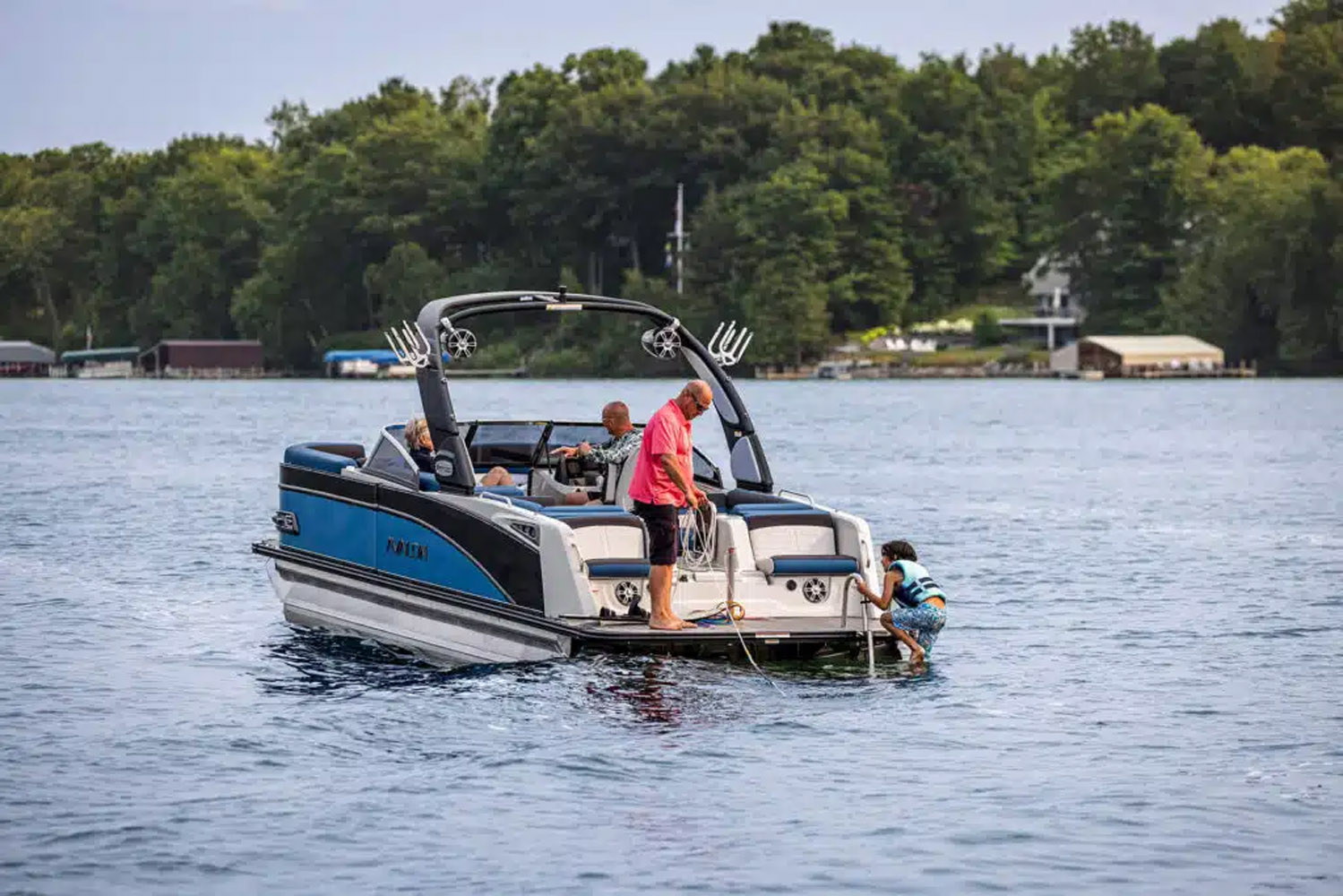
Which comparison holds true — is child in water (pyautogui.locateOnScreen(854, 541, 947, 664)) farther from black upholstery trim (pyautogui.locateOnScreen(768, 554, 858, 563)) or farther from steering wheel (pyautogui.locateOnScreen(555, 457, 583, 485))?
steering wheel (pyautogui.locateOnScreen(555, 457, 583, 485))

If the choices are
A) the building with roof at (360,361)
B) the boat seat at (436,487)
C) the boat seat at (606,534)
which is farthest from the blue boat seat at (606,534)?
the building with roof at (360,361)

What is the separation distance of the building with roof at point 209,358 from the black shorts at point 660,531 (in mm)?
159994

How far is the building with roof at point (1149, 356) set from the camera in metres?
135

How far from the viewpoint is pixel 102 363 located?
7495 inches

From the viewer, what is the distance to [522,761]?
1422 centimetres

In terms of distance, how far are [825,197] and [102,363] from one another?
2969 inches

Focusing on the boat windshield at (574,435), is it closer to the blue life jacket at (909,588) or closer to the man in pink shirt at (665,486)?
the man in pink shirt at (665,486)

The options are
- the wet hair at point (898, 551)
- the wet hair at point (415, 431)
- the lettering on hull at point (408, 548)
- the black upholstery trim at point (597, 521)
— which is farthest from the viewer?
the wet hair at point (415, 431)

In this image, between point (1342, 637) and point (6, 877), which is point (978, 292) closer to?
point (1342, 637)

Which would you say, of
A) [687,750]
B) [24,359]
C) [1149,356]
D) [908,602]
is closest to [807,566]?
[908,602]

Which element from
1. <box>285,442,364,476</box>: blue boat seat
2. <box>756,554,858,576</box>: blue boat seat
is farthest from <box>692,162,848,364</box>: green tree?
<box>756,554,858,576</box>: blue boat seat

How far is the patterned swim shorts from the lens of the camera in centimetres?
1681

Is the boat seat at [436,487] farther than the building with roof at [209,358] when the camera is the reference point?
No

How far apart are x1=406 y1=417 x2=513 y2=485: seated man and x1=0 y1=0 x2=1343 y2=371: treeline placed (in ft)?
375
